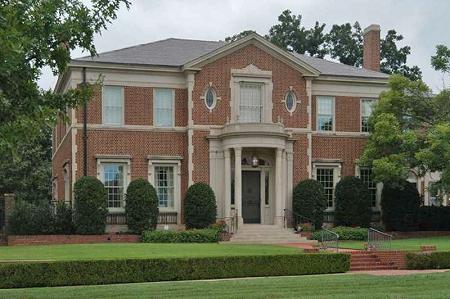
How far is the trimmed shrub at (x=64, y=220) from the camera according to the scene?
31609 mm

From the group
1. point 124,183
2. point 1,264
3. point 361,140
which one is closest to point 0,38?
point 1,264

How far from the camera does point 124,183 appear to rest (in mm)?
33406

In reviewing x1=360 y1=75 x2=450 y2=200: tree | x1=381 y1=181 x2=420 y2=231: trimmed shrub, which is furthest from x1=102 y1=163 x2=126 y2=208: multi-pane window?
x1=381 y1=181 x2=420 y2=231: trimmed shrub

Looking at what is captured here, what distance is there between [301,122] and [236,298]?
71.8 ft

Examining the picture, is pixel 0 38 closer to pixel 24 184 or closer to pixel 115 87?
pixel 115 87

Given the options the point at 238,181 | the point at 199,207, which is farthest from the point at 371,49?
the point at 199,207

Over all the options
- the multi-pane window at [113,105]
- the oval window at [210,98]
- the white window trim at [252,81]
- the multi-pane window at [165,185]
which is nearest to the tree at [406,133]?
the white window trim at [252,81]

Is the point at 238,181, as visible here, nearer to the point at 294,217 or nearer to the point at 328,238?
the point at 294,217

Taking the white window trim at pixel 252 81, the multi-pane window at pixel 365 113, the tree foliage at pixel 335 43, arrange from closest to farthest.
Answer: the white window trim at pixel 252 81 < the multi-pane window at pixel 365 113 < the tree foliage at pixel 335 43

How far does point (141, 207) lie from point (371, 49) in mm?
18450

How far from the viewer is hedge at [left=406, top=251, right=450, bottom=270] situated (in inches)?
893

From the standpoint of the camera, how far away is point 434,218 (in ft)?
123

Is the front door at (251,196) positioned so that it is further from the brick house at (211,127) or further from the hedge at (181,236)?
the hedge at (181,236)

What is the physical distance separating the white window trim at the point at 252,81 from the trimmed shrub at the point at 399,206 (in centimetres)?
722
